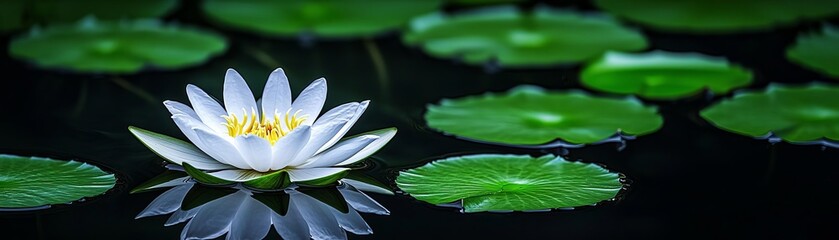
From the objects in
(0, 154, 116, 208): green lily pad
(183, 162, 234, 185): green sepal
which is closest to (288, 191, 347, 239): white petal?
(183, 162, 234, 185): green sepal

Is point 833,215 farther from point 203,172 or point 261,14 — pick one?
point 261,14

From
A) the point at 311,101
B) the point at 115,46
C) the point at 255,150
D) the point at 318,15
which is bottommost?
the point at 255,150

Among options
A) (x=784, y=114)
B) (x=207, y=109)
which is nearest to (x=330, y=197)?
(x=207, y=109)

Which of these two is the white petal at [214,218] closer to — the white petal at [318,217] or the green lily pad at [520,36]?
the white petal at [318,217]

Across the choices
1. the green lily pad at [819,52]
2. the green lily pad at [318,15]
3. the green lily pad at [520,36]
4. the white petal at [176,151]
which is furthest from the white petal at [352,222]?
the green lily pad at [819,52]

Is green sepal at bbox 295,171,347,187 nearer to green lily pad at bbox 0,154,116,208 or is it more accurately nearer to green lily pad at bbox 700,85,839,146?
green lily pad at bbox 0,154,116,208

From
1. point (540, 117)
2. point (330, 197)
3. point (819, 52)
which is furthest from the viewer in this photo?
point (819, 52)

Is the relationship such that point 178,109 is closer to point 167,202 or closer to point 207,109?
point 207,109
